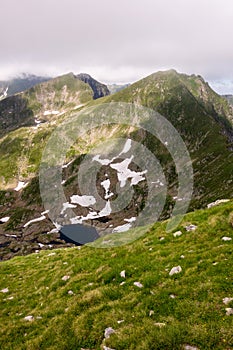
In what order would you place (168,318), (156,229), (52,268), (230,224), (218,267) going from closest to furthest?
1. (168,318)
2. (218,267)
3. (230,224)
4. (52,268)
5. (156,229)

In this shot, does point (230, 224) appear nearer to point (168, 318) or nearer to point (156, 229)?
point (156, 229)

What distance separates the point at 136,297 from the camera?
16.3m

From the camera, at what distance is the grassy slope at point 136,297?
13.1m

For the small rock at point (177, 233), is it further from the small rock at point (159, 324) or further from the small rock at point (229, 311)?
the small rock at point (159, 324)

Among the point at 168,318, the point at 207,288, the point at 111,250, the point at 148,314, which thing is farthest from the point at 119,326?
the point at 111,250

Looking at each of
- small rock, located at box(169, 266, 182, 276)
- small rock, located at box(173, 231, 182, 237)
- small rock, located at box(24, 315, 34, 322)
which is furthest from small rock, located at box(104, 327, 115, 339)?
small rock, located at box(173, 231, 182, 237)

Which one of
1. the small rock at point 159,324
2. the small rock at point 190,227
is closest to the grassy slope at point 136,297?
the small rock at point 159,324

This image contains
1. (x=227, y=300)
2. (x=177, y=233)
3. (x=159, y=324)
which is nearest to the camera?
(x=159, y=324)

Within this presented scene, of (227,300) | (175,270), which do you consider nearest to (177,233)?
(175,270)

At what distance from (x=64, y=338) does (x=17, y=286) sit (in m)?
10.3

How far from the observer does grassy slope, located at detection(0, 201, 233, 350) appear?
1307 centimetres

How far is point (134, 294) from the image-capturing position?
16.6 meters

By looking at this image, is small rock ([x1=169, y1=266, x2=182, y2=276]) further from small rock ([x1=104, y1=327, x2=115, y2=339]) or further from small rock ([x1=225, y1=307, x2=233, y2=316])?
small rock ([x1=104, y1=327, x2=115, y2=339])

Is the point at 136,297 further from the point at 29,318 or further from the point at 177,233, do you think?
the point at 177,233
